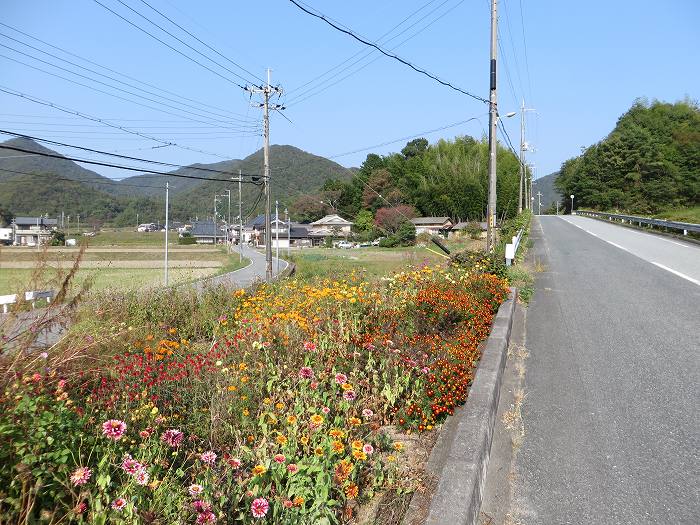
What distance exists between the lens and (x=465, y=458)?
10.1 feet

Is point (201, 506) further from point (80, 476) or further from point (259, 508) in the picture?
point (80, 476)

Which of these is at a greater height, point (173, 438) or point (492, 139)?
point (492, 139)

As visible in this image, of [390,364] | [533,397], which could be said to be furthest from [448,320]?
[390,364]

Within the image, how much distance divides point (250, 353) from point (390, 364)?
4.20 ft

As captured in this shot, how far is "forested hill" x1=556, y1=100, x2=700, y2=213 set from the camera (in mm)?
72188

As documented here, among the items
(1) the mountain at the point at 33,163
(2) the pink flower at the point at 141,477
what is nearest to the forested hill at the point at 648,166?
(1) the mountain at the point at 33,163

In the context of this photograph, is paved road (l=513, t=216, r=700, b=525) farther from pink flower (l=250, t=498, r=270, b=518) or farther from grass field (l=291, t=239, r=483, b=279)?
grass field (l=291, t=239, r=483, b=279)

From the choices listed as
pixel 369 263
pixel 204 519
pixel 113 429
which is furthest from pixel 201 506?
pixel 369 263

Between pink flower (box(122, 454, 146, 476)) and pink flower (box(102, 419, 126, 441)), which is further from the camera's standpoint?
pink flower (box(102, 419, 126, 441))

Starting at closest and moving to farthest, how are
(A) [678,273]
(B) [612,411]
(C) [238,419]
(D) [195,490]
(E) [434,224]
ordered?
(D) [195,490] → (C) [238,419] → (B) [612,411] → (A) [678,273] → (E) [434,224]

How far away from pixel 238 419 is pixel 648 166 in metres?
83.3

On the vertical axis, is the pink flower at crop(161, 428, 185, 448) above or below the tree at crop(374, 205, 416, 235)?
below

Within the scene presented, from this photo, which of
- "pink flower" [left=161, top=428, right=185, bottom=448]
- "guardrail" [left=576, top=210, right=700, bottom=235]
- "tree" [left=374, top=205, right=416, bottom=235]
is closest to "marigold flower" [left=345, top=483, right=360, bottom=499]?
"pink flower" [left=161, top=428, right=185, bottom=448]

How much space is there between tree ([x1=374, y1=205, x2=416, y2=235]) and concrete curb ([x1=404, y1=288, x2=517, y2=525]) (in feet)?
254
